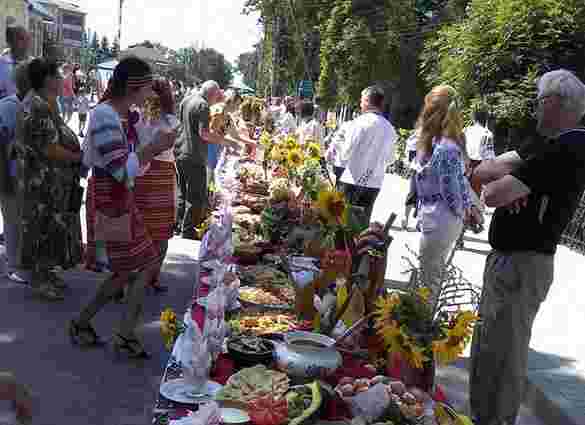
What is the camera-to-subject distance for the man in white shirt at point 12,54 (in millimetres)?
6641

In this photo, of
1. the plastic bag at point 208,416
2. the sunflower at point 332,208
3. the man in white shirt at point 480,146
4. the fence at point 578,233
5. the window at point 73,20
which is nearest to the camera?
the plastic bag at point 208,416

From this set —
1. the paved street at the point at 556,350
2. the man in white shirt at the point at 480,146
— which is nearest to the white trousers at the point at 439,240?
the paved street at the point at 556,350

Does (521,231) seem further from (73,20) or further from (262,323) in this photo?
(73,20)

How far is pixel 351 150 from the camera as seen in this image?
654 cm

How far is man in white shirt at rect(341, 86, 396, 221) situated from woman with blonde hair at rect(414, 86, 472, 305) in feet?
5.88

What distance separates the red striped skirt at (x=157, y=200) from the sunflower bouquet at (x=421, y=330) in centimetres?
224

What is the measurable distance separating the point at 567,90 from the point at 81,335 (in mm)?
3197

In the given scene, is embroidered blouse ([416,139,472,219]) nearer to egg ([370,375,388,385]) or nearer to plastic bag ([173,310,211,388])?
egg ([370,375,388,385])

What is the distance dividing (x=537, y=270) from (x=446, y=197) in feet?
4.53

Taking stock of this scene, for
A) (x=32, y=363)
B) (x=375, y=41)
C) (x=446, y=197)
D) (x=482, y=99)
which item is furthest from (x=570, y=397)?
(x=375, y=41)

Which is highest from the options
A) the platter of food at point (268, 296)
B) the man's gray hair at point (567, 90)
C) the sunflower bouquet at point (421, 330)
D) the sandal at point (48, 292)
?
the man's gray hair at point (567, 90)

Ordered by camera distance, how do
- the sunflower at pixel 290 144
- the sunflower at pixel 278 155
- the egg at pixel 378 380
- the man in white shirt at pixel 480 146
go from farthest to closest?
1. the man in white shirt at pixel 480 146
2. the sunflower at pixel 290 144
3. the sunflower at pixel 278 155
4. the egg at pixel 378 380

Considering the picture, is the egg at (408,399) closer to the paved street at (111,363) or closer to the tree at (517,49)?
the paved street at (111,363)

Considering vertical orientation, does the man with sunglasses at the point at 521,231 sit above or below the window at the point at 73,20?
below
